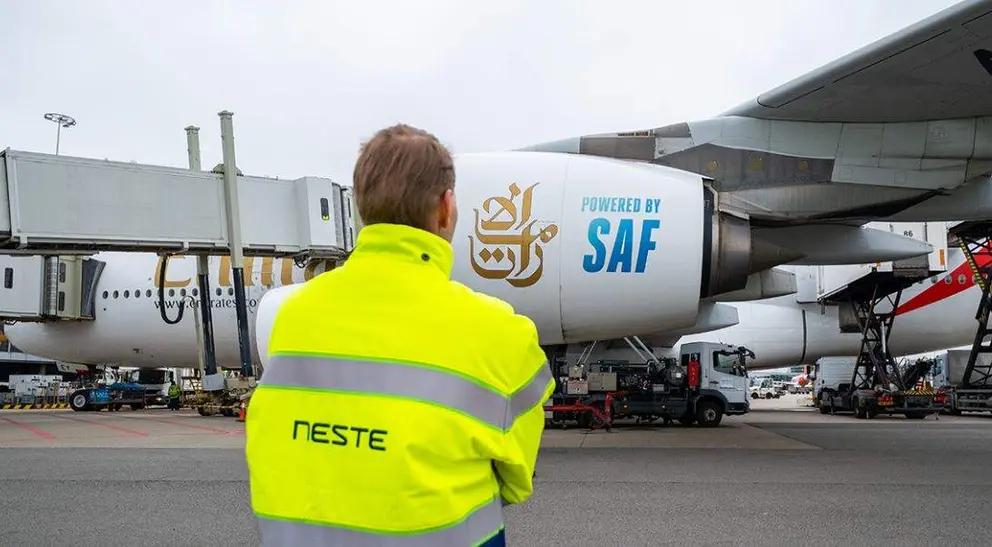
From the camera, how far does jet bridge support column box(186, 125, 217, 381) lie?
17250 millimetres

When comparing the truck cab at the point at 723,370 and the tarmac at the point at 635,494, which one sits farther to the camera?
the truck cab at the point at 723,370

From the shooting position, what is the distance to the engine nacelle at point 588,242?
827 centimetres

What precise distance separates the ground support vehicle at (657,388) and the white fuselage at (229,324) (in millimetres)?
5021

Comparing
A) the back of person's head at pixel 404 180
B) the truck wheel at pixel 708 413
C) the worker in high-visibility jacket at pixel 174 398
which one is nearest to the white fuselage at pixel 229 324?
the worker in high-visibility jacket at pixel 174 398

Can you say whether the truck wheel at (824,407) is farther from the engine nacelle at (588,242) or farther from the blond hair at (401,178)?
the blond hair at (401,178)

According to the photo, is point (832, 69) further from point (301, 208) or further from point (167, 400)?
point (167, 400)

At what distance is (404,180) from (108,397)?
2798 cm

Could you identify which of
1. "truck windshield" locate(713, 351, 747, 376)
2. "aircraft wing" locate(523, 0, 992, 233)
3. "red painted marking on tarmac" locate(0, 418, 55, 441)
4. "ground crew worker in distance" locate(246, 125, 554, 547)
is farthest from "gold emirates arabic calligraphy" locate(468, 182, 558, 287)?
"truck windshield" locate(713, 351, 747, 376)

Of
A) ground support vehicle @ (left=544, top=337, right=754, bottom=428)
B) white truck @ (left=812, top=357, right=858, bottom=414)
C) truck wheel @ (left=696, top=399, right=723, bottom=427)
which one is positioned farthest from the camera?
white truck @ (left=812, top=357, right=858, bottom=414)

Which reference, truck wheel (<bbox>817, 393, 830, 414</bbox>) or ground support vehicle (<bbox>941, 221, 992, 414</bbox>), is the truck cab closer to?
ground support vehicle (<bbox>941, 221, 992, 414</bbox>)

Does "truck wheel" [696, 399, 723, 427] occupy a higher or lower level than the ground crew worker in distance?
lower

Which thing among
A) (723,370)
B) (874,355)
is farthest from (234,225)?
(874,355)

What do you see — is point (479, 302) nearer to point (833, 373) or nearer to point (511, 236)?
point (511, 236)

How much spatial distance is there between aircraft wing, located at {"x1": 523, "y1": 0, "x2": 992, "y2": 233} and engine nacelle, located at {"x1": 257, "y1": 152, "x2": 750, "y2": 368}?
32.6 inches
